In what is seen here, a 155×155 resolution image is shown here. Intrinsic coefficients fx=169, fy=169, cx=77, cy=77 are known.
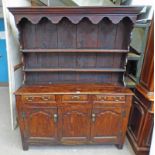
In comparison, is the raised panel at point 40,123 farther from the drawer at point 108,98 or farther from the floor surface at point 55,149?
the drawer at point 108,98

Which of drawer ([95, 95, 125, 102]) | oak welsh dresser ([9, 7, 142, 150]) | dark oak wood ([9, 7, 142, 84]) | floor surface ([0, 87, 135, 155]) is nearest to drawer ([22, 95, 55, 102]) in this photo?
oak welsh dresser ([9, 7, 142, 150])

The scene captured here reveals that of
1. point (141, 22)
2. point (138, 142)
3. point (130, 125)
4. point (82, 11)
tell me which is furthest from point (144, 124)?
point (82, 11)

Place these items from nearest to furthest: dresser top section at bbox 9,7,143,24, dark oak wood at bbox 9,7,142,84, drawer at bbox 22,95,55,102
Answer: dresser top section at bbox 9,7,143,24 → drawer at bbox 22,95,55,102 → dark oak wood at bbox 9,7,142,84

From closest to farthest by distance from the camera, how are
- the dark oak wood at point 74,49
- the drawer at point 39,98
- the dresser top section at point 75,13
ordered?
the dresser top section at point 75,13 < the drawer at point 39,98 < the dark oak wood at point 74,49

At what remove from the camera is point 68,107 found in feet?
6.53

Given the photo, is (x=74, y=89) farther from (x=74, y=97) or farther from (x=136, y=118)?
(x=136, y=118)

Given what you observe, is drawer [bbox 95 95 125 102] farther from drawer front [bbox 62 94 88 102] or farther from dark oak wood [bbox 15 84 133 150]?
drawer front [bbox 62 94 88 102]

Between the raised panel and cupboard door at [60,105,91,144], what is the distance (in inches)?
4.6

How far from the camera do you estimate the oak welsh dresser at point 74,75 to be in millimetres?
1931

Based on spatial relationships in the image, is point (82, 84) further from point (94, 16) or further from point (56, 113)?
point (94, 16)

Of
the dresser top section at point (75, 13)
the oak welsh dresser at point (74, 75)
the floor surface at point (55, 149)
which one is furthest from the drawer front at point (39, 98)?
the dresser top section at point (75, 13)

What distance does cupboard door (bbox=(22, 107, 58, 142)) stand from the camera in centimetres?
200

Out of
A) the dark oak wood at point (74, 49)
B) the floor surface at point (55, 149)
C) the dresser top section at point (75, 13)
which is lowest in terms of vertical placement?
the floor surface at point (55, 149)

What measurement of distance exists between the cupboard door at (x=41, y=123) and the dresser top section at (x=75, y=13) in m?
1.06
